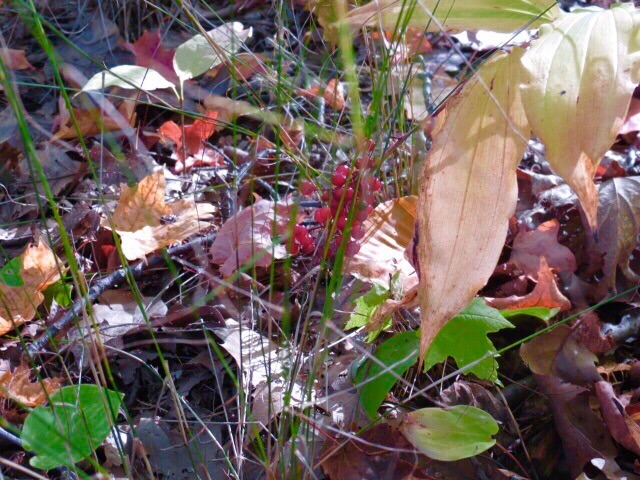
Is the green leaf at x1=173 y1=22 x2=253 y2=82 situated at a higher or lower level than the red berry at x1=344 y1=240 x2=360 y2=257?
higher

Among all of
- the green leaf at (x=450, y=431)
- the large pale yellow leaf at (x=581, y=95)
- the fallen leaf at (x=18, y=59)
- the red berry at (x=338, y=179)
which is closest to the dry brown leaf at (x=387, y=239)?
the red berry at (x=338, y=179)

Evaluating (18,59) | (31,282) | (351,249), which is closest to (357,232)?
(351,249)

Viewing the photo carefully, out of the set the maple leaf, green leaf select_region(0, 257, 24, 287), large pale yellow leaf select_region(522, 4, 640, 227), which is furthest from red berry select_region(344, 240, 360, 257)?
the maple leaf

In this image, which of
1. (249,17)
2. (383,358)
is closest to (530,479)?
(383,358)

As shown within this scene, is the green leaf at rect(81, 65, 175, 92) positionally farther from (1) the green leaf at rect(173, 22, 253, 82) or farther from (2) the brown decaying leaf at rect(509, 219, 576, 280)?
(2) the brown decaying leaf at rect(509, 219, 576, 280)

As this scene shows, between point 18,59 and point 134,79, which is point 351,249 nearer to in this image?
point 134,79

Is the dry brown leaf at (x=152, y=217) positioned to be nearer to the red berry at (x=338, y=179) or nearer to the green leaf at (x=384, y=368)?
the red berry at (x=338, y=179)

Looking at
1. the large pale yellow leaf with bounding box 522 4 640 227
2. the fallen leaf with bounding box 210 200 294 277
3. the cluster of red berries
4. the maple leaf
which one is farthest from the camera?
the maple leaf
